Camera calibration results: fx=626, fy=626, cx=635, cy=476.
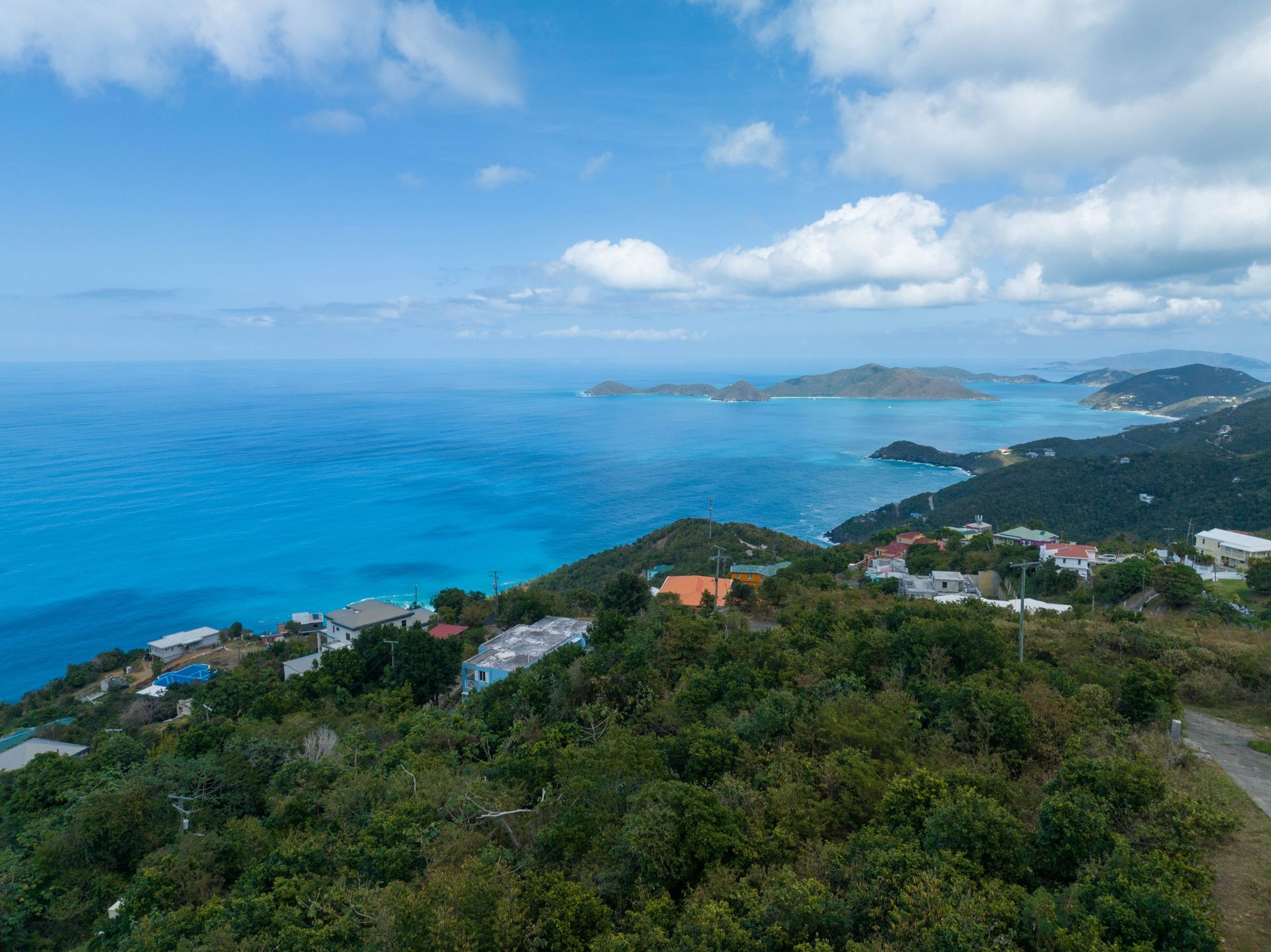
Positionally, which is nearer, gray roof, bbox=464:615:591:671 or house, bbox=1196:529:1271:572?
gray roof, bbox=464:615:591:671

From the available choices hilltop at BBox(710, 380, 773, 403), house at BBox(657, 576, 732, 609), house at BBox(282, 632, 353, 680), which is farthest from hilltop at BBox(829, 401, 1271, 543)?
hilltop at BBox(710, 380, 773, 403)

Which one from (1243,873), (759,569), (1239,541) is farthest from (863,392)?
(1243,873)

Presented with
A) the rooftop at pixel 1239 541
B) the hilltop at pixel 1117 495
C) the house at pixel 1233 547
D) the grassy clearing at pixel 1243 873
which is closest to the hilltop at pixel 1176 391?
the hilltop at pixel 1117 495

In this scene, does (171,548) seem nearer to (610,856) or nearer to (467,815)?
(467,815)

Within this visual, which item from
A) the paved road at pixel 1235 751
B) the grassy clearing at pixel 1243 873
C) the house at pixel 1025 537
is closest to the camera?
the grassy clearing at pixel 1243 873

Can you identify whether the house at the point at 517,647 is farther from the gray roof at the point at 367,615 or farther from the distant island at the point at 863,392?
the distant island at the point at 863,392

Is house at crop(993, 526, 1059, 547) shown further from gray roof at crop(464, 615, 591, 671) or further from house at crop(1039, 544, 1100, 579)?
gray roof at crop(464, 615, 591, 671)

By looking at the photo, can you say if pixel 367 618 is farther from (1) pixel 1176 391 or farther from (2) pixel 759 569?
(1) pixel 1176 391
